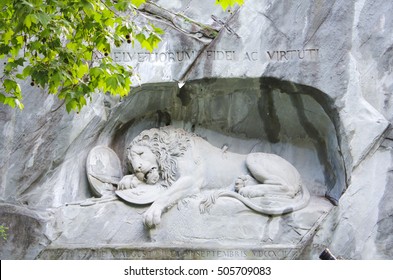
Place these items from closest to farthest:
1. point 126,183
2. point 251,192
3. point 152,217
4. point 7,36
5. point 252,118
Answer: point 7,36, point 152,217, point 251,192, point 126,183, point 252,118

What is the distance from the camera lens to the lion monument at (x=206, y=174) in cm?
862

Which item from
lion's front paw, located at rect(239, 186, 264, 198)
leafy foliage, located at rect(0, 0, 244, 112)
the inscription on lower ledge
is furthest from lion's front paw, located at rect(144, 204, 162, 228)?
leafy foliage, located at rect(0, 0, 244, 112)

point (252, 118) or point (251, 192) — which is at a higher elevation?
point (252, 118)

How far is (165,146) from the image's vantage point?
29.4 feet

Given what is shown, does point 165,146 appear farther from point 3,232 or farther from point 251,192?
point 3,232

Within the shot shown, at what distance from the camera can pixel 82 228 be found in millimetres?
8617

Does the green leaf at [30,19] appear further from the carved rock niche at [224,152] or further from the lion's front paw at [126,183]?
the lion's front paw at [126,183]

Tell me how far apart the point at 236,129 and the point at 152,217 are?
5.38ft

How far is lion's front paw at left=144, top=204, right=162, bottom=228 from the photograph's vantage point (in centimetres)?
839

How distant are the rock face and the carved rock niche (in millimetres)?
14

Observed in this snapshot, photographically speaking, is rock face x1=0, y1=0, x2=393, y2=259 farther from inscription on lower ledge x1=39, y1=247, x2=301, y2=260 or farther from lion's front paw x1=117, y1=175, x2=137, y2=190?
lion's front paw x1=117, y1=175, x2=137, y2=190

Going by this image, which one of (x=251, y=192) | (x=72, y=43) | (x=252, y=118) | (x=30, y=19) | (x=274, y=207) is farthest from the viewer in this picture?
(x=252, y=118)

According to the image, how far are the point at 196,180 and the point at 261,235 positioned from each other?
0.99 meters

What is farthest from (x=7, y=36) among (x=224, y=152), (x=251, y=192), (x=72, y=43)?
(x=251, y=192)
